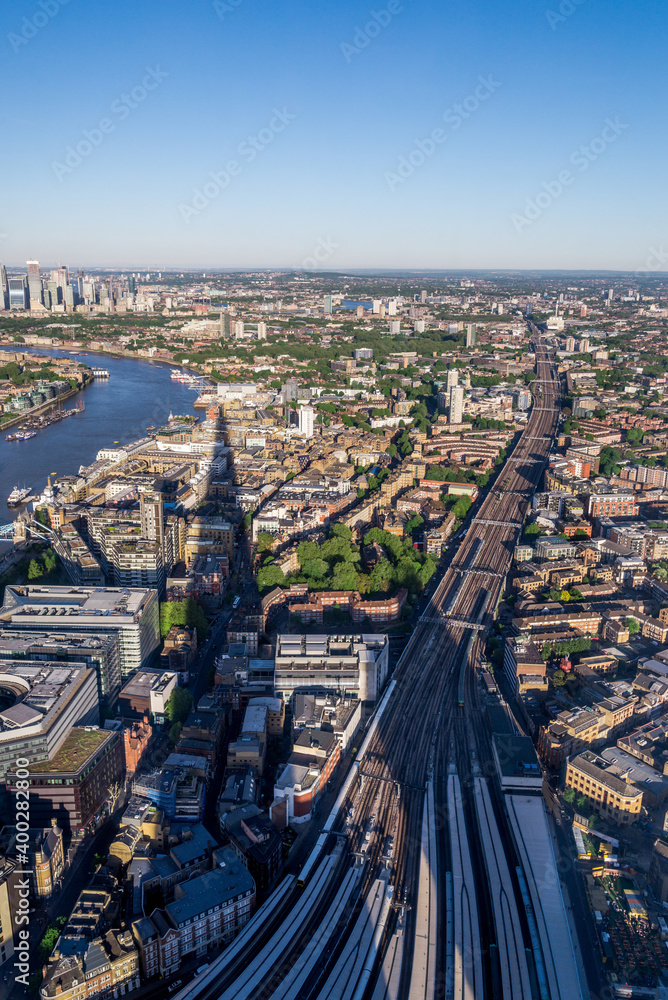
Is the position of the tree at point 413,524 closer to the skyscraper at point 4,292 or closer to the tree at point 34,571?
the tree at point 34,571

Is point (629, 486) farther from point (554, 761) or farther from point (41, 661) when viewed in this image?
point (41, 661)

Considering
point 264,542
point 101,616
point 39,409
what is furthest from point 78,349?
point 101,616

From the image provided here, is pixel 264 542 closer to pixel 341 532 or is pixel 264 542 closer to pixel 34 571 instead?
pixel 341 532

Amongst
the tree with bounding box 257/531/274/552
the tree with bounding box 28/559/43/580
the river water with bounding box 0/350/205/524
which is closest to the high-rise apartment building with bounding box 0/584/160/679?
the tree with bounding box 28/559/43/580

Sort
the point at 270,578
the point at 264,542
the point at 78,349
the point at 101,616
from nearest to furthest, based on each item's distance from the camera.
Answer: the point at 101,616
the point at 270,578
the point at 264,542
the point at 78,349

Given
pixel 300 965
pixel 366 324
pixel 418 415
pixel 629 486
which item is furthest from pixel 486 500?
pixel 366 324

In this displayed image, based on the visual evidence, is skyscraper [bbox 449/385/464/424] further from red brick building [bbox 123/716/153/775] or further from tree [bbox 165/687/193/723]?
red brick building [bbox 123/716/153/775]
